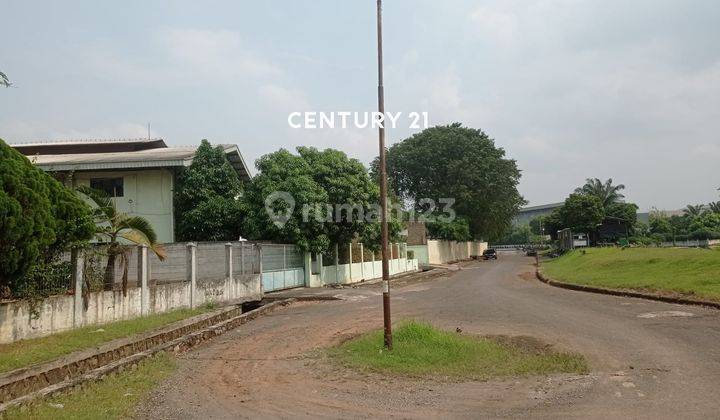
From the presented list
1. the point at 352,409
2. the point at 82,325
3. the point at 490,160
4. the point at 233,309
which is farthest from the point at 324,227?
the point at 490,160

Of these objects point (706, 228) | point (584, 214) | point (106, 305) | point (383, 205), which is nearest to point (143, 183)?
point (106, 305)

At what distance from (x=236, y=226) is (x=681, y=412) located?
2181cm

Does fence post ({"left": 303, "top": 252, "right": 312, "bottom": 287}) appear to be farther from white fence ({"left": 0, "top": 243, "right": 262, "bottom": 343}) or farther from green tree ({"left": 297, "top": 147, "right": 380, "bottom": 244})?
white fence ({"left": 0, "top": 243, "right": 262, "bottom": 343})

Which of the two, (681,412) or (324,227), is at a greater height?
(324,227)

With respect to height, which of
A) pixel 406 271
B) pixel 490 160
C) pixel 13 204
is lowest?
pixel 406 271

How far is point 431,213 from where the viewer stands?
60156mm

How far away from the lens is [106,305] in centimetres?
1284

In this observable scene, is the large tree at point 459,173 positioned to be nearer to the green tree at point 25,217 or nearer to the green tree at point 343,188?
the green tree at point 343,188

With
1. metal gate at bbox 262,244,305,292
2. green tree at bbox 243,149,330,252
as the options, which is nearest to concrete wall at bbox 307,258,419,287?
metal gate at bbox 262,244,305,292

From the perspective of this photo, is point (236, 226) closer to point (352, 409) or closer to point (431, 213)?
point (352, 409)

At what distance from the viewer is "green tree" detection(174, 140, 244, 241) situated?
24.9 metres

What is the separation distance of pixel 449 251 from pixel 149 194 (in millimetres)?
42901

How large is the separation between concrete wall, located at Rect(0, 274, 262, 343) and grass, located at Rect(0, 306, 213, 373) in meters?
0.17

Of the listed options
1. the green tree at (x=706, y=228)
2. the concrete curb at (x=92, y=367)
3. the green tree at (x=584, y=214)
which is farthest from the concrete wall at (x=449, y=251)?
the concrete curb at (x=92, y=367)
